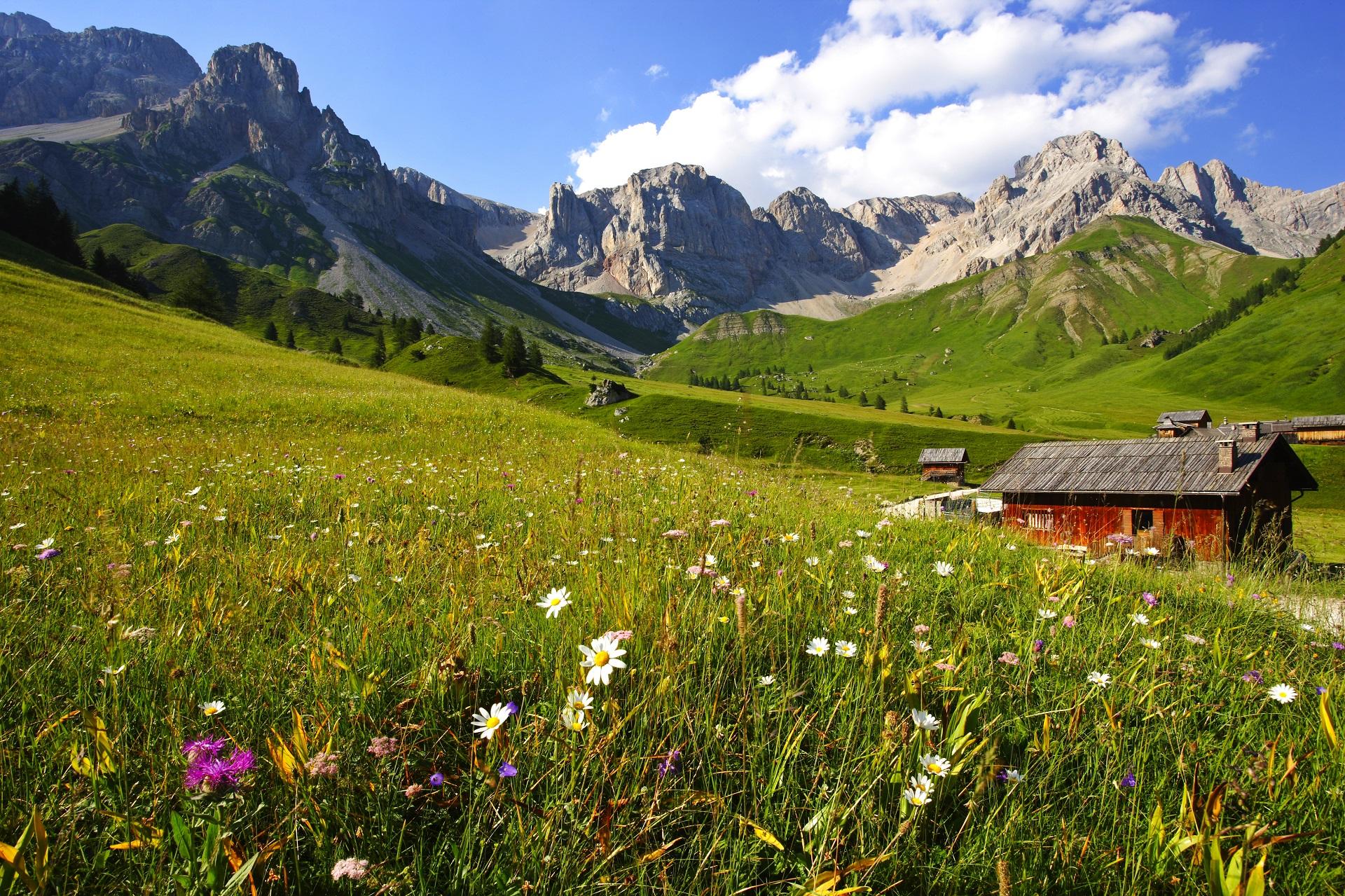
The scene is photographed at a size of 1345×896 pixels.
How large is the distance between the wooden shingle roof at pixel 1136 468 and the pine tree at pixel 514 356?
7589 cm

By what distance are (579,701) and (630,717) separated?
0.86 feet

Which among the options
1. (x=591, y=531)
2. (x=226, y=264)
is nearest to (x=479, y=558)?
(x=591, y=531)

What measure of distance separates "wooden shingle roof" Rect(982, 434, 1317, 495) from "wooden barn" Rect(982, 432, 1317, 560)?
63 millimetres

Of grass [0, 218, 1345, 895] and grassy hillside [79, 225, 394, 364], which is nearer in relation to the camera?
grass [0, 218, 1345, 895]

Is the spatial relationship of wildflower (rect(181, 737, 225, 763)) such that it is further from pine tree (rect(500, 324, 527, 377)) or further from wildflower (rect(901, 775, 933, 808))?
pine tree (rect(500, 324, 527, 377))

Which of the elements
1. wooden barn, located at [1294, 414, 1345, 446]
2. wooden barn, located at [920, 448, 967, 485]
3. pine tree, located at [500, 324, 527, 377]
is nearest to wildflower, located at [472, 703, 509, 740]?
wooden barn, located at [920, 448, 967, 485]

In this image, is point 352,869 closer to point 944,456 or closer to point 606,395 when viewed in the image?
point 944,456

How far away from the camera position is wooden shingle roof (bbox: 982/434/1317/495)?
34.2 metres

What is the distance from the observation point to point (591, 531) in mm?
5379

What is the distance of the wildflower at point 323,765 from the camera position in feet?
6.00

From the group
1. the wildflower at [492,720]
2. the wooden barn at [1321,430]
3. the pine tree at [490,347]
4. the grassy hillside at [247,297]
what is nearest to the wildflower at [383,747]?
the wildflower at [492,720]

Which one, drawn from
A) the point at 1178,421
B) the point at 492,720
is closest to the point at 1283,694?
the point at 492,720

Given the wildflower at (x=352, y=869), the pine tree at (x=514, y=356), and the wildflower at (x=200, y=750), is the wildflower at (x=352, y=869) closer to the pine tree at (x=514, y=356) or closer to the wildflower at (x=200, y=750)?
the wildflower at (x=200, y=750)

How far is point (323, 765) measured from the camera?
1.86m
